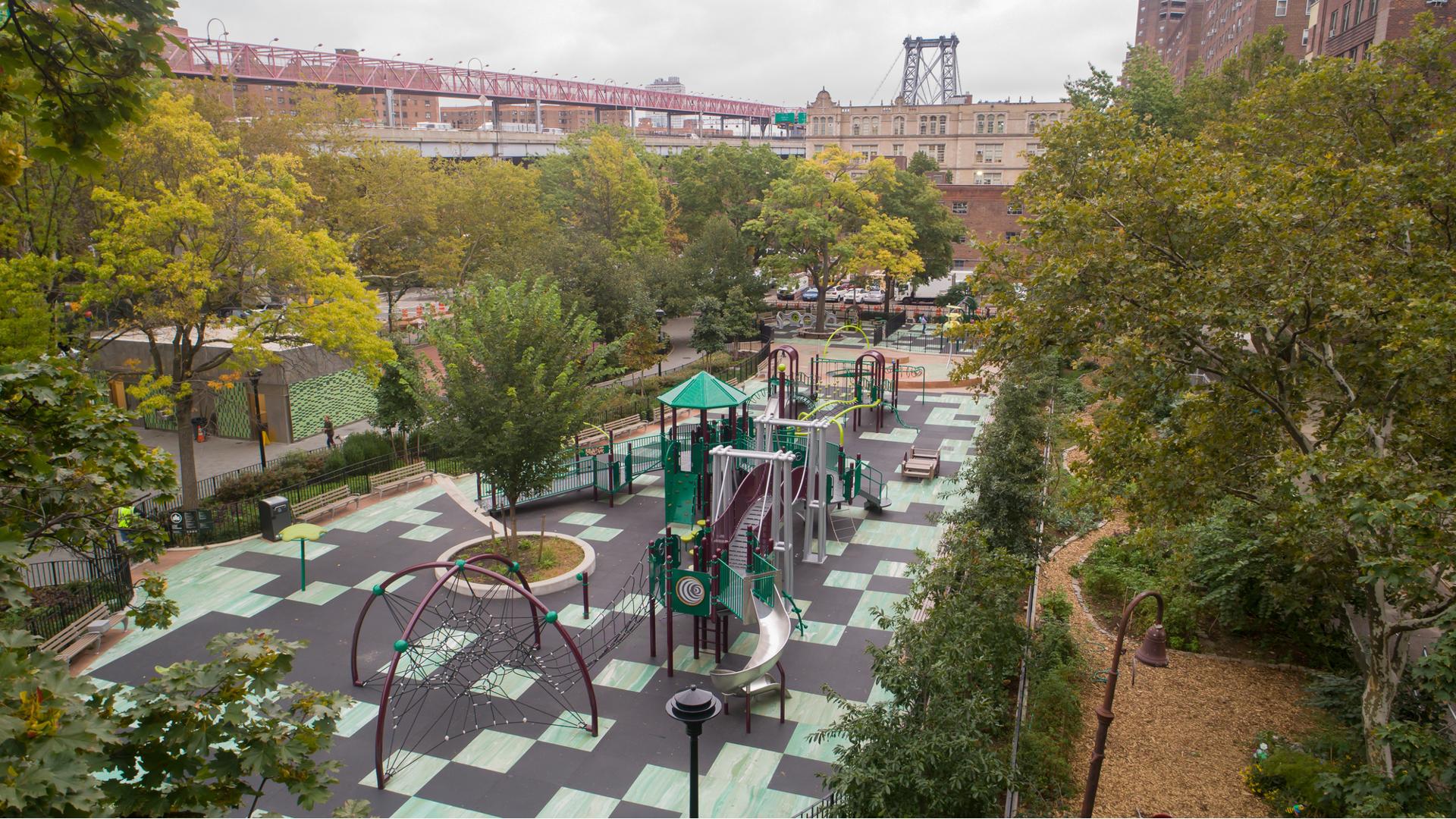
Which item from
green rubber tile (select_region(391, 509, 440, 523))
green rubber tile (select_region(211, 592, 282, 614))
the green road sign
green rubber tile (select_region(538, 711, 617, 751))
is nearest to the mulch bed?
the green road sign

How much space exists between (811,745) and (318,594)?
10576mm

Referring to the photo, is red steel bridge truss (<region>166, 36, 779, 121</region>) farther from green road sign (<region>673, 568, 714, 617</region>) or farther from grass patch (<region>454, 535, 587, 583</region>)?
green road sign (<region>673, 568, 714, 617</region>)

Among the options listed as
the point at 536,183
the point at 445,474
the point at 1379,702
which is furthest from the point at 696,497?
the point at 536,183

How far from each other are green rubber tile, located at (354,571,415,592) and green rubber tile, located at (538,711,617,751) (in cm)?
608

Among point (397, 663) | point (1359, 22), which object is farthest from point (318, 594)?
point (1359, 22)

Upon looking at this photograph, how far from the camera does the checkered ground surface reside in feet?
38.6

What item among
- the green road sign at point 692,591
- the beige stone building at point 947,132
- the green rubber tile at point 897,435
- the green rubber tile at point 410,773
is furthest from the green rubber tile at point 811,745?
Answer: the beige stone building at point 947,132

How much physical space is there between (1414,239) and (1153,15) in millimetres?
162970

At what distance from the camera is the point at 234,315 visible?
2194cm

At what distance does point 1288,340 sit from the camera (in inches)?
477

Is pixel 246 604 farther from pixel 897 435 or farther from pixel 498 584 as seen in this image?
pixel 897 435

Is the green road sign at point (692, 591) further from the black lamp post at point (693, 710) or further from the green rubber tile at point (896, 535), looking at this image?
the green rubber tile at point (896, 535)

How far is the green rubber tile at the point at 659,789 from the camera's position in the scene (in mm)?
11562

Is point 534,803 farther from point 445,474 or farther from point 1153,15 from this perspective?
point 1153,15
